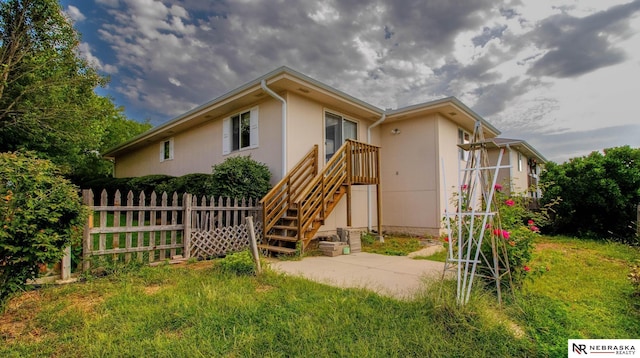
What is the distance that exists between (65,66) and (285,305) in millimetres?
14117

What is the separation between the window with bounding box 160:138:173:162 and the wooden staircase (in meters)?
7.66

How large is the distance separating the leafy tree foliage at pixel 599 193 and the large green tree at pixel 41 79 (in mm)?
17181

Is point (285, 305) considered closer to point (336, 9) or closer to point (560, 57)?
point (336, 9)

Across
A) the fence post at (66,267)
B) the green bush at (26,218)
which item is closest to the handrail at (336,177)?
the fence post at (66,267)

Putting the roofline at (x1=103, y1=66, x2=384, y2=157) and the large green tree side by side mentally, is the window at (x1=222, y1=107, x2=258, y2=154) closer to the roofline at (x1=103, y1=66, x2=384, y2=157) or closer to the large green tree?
the roofline at (x1=103, y1=66, x2=384, y2=157)

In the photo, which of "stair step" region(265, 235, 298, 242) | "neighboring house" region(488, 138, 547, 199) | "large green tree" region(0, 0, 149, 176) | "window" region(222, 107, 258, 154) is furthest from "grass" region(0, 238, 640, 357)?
"neighboring house" region(488, 138, 547, 199)

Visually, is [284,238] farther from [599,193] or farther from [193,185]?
[599,193]

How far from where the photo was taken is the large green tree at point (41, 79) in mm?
9898

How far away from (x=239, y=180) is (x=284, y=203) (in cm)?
121

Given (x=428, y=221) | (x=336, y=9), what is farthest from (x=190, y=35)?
(x=428, y=221)

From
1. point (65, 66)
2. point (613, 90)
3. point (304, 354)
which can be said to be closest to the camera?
point (304, 354)

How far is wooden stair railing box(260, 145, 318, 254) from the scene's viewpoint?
6359mm

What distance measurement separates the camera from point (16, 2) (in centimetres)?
991

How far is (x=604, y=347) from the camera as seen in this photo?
2.43 meters
